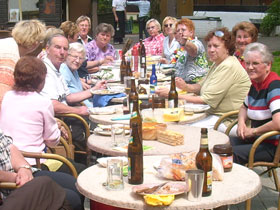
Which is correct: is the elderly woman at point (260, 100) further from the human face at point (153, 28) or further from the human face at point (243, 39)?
the human face at point (153, 28)

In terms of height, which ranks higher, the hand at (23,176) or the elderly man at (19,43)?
the elderly man at (19,43)

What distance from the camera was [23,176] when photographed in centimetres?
342

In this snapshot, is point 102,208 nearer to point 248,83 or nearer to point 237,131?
point 237,131

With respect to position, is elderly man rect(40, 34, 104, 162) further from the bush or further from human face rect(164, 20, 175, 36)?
the bush

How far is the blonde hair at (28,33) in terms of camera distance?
5.02m

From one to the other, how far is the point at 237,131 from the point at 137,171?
6.62 feet

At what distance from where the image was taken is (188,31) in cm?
747

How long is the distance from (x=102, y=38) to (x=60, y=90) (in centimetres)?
377

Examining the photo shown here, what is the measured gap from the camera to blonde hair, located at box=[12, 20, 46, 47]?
5.02m

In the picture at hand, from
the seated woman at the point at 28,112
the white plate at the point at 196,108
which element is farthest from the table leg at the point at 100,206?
the white plate at the point at 196,108

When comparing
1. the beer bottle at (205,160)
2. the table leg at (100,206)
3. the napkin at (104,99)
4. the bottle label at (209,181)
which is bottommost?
the table leg at (100,206)

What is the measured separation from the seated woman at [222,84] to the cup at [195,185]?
2.52m

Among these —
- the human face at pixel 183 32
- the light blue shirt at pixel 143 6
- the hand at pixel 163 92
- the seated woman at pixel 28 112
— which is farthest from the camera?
the light blue shirt at pixel 143 6

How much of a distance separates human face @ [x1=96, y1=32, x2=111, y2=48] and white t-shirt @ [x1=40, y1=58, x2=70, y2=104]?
3.53 m
